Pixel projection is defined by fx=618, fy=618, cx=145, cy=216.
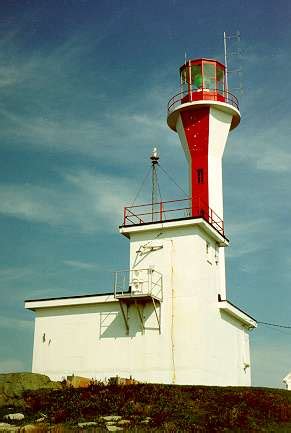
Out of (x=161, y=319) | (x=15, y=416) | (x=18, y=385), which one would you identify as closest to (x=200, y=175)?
(x=161, y=319)

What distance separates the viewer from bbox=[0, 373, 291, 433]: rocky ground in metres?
18.1

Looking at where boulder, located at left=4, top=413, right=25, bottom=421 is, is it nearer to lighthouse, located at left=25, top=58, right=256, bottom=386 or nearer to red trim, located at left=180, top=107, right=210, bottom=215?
lighthouse, located at left=25, top=58, right=256, bottom=386

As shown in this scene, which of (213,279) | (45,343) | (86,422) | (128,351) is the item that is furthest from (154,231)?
(86,422)

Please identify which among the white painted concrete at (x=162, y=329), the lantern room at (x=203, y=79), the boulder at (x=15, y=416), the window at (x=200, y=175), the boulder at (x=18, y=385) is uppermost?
the lantern room at (x=203, y=79)

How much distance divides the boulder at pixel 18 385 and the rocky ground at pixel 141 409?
0.13 feet

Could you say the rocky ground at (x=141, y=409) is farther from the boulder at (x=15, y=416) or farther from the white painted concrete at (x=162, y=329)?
the white painted concrete at (x=162, y=329)

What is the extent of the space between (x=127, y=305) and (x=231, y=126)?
45.1 feet

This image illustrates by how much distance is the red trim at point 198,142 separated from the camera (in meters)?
34.1

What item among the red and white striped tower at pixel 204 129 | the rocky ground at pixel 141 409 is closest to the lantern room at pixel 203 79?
the red and white striped tower at pixel 204 129

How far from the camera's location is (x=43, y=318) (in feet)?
104

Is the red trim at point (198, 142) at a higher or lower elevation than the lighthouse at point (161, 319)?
higher

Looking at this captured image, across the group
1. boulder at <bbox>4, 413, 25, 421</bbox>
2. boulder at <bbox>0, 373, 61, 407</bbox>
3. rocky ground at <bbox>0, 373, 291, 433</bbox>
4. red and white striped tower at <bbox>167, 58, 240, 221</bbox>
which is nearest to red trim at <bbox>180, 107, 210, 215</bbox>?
red and white striped tower at <bbox>167, 58, 240, 221</bbox>

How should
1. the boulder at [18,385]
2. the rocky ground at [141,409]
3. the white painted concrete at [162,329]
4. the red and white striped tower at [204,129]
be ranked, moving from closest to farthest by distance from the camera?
the rocky ground at [141,409]
the boulder at [18,385]
the white painted concrete at [162,329]
the red and white striped tower at [204,129]

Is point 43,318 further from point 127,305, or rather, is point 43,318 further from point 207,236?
point 207,236
